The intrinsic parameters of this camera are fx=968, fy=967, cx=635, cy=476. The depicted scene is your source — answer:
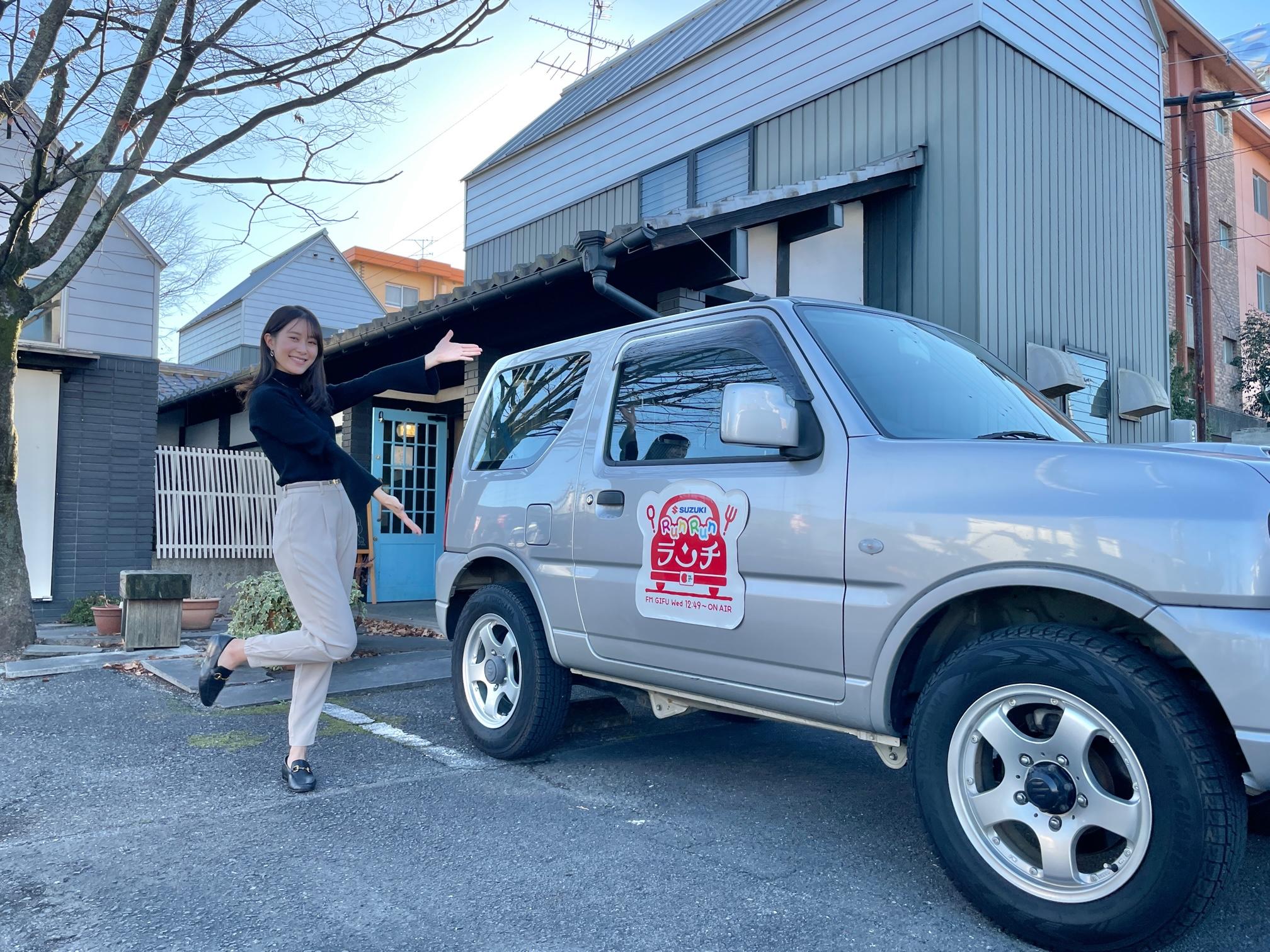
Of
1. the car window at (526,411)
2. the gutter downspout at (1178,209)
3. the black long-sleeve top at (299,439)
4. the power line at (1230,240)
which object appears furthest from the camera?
the power line at (1230,240)

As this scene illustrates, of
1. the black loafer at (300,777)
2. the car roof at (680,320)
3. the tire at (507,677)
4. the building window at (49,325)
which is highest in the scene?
the building window at (49,325)

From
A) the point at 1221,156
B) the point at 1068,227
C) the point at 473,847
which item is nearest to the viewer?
the point at 473,847

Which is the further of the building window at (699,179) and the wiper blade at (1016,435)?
the building window at (699,179)

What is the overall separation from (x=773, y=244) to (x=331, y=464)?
506 centimetres

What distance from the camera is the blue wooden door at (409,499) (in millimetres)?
11773

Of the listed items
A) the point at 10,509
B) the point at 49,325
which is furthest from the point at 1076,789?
the point at 49,325

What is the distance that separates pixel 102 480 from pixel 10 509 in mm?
3351

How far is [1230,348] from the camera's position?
21.6 meters

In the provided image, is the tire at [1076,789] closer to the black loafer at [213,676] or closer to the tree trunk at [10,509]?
the black loafer at [213,676]

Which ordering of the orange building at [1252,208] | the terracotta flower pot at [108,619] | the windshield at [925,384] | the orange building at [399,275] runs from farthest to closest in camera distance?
the orange building at [399,275] → the orange building at [1252,208] → the terracotta flower pot at [108,619] → the windshield at [925,384]

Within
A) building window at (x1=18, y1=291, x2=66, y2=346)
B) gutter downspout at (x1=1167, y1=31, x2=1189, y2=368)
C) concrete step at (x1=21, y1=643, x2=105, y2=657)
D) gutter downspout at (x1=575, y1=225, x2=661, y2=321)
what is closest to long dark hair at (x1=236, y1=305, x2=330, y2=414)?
gutter downspout at (x1=575, y1=225, x2=661, y2=321)

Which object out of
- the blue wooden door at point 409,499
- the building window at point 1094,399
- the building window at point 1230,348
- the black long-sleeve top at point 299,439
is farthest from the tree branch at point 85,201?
the building window at point 1230,348

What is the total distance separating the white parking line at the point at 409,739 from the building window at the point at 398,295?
2842 cm

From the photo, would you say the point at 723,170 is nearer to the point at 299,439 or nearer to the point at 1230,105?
the point at 299,439
